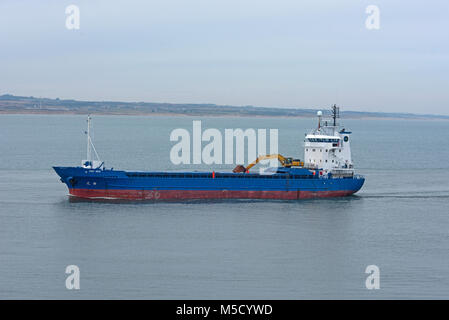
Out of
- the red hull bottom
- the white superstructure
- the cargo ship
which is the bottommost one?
the red hull bottom

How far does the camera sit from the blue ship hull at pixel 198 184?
50750mm

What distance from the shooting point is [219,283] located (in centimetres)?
2981

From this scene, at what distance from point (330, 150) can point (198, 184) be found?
1336 centimetres

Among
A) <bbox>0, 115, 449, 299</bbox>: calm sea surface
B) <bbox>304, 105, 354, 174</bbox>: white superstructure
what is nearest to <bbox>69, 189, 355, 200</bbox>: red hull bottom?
<bbox>0, 115, 449, 299</bbox>: calm sea surface

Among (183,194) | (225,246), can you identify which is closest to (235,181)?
(183,194)

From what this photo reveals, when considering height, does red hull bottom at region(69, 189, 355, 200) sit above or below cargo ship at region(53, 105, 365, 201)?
below

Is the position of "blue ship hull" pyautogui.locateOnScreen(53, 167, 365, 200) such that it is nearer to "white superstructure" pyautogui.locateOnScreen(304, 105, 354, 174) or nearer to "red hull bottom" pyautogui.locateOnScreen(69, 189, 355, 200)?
"red hull bottom" pyautogui.locateOnScreen(69, 189, 355, 200)

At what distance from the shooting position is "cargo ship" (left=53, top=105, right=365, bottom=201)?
50.8 metres

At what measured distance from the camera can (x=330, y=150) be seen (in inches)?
2235

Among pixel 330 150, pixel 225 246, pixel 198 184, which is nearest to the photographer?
pixel 225 246

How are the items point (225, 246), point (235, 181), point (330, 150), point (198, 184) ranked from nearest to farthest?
1. point (225, 246)
2. point (198, 184)
3. point (235, 181)
4. point (330, 150)

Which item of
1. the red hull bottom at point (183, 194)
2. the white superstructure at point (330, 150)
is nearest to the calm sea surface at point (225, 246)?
the red hull bottom at point (183, 194)

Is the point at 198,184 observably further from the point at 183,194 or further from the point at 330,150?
the point at 330,150
